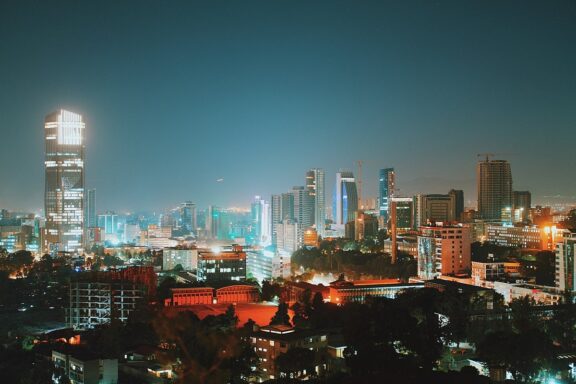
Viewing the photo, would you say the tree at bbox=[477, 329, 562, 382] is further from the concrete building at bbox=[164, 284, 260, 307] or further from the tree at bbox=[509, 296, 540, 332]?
the concrete building at bbox=[164, 284, 260, 307]

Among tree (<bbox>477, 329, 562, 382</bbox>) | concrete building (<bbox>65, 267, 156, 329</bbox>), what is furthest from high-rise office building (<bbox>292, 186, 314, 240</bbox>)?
tree (<bbox>477, 329, 562, 382</bbox>)

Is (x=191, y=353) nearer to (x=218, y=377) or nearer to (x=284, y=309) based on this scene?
(x=218, y=377)

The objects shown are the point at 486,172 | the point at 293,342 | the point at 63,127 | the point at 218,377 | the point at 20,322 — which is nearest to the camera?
the point at 218,377

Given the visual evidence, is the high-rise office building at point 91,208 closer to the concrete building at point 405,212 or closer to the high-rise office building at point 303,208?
the high-rise office building at point 303,208

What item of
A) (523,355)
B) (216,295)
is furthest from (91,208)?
(523,355)

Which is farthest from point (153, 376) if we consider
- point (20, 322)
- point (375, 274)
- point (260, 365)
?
point (375, 274)

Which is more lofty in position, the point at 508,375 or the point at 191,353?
the point at 191,353
